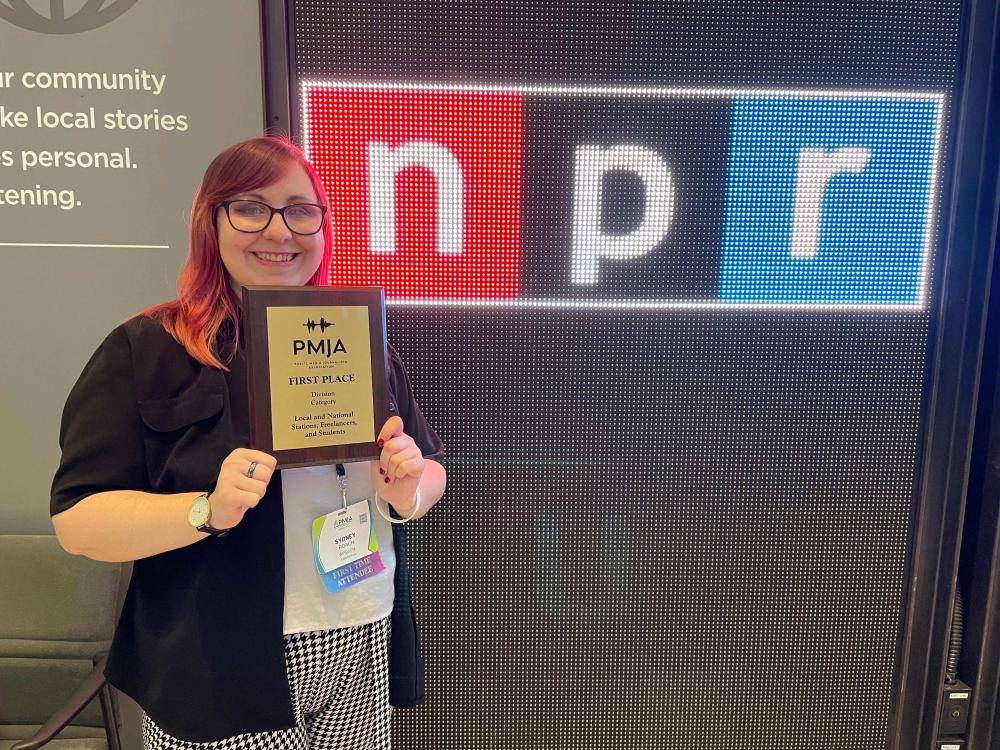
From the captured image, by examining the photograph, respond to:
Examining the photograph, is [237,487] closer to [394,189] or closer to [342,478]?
[342,478]

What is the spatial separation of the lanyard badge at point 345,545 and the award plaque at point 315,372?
89 mm

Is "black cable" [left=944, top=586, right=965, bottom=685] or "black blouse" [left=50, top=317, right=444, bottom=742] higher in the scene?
"black blouse" [left=50, top=317, right=444, bottom=742]

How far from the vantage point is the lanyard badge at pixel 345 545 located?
1.01 metres

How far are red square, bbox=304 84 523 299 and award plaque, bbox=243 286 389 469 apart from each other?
0.50 m

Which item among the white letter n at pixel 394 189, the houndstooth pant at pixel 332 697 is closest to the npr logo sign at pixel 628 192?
the white letter n at pixel 394 189

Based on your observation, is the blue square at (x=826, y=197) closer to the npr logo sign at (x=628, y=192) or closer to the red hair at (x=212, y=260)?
the npr logo sign at (x=628, y=192)

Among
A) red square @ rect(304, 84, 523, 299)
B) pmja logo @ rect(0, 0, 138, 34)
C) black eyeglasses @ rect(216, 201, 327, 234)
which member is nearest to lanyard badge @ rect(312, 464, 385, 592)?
black eyeglasses @ rect(216, 201, 327, 234)

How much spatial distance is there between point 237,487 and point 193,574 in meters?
0.24

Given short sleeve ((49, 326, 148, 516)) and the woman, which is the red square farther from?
short sleeve ((49, 326, 148, 516))

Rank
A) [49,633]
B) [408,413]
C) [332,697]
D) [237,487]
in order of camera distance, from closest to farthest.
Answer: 1. [237,487]
2. [332,697]
3. [408,413]
4. [49,633]

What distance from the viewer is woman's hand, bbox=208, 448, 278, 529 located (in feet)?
2.91

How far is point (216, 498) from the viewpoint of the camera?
90cm

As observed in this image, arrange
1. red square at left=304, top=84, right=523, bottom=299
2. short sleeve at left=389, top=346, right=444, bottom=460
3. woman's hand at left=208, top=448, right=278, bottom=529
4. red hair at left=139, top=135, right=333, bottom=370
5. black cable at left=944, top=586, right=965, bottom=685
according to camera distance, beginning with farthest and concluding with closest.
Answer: black cable at left=944, top=586, right=965, bottom=685, red square at left=304, top=84, right=523, bottom=299, short sleeve at left=389, top=346, right=444, bottom=460, red hair at left=139, top=135, right=333, bottom=370, woman's hand at left=208, top=448, right=278, bottom=529

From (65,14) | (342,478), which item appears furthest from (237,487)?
(65,14)
